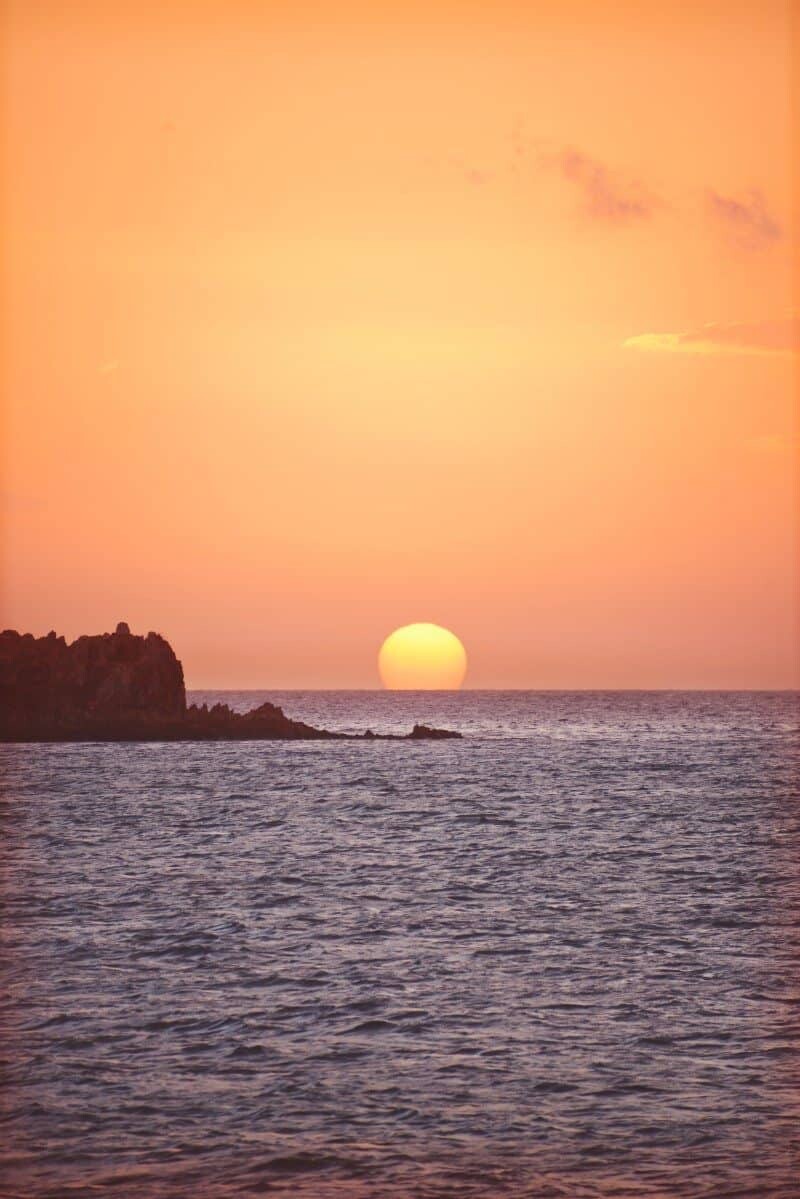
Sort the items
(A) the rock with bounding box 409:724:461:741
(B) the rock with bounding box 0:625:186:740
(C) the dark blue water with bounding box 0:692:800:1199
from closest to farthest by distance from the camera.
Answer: (C) the dark blue water with bounding box 0:692:800:1199
(B) the rock with bounding box 0:625:186:740
(A) the rock with bounding box 409:724:461:741

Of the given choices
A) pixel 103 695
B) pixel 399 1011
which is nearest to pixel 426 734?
pixel 103 695

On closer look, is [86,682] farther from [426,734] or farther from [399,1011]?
[399,1011]

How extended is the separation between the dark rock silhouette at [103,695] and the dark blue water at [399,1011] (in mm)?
73236

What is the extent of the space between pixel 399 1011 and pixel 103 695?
4435 inches

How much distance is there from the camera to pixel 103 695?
133250 mm

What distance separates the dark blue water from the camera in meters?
17.0

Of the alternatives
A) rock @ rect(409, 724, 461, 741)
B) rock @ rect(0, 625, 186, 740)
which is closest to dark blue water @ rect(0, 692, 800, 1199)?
rock @ rect(0, 625, 186, 740)

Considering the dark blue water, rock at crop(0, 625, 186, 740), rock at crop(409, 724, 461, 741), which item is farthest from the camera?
rock at crop(409, 724, 461, 741)

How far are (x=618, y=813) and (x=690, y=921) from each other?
104ft

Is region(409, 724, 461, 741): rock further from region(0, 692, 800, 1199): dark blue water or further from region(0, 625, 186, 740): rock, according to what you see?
region(0, 692, 800, 1199): dark blue water

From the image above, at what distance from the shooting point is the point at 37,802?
68312mm

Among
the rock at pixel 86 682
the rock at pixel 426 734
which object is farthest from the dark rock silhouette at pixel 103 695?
the rock at pixel 426 734

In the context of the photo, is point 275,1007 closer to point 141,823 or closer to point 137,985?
point 137,985

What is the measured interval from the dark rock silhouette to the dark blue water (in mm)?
73236
